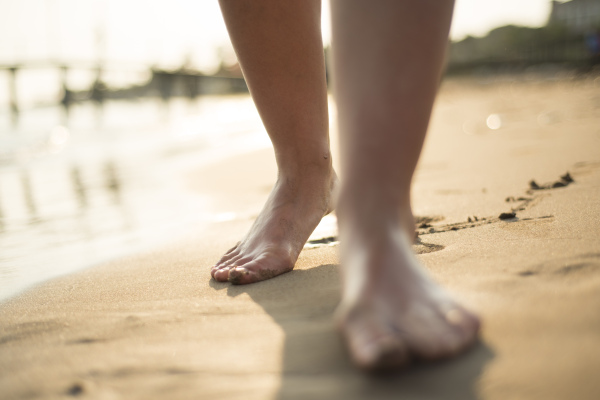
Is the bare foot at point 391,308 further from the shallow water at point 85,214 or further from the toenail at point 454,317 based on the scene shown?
the shallow water at point 85,214

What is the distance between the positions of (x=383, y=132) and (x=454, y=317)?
27 centimetres

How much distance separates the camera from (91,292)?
1259 mm

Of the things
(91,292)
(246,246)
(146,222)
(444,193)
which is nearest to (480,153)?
(444,193)

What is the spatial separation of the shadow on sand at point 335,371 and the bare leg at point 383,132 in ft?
0.19

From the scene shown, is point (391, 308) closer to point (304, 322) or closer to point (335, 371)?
point (335, 371)

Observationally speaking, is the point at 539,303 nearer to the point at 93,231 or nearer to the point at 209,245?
the point at 209,245

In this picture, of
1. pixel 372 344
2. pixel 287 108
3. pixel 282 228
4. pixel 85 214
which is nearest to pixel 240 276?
pixel 282 228

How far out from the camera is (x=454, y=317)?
2.36ft

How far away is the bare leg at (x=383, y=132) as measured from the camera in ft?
2.51

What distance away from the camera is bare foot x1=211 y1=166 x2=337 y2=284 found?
126cm

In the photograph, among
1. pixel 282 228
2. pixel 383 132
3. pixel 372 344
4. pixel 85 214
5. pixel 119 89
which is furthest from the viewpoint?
pixel 119 89

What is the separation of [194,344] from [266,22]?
0.83m

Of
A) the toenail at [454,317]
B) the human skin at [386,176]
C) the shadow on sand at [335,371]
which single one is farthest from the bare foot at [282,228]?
the toenail at [454,317]

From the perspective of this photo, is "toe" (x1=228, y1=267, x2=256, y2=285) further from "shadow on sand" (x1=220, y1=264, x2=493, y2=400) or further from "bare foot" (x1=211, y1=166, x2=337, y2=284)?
"shadow on sand" (x1=220, y1=264, x2=493, y2=400)
